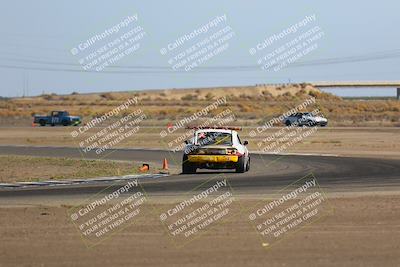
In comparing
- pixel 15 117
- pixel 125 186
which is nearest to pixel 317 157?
pixel 125 186

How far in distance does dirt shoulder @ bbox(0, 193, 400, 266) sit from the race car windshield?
38.2 feet

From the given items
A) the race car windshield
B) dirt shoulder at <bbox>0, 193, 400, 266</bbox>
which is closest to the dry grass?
the race car windshield

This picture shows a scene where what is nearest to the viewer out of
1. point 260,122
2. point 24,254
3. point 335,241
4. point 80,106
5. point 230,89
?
point 24,254

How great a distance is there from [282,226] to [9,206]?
19.1 feet

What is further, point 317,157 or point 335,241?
point 317,157

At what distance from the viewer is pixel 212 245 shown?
39.2 ft

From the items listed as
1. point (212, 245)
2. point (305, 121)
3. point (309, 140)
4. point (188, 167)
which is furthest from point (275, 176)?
point (305, 121)

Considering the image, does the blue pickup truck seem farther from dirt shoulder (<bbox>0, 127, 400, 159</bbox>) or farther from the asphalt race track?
the asphalt race track

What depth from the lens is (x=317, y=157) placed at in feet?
117

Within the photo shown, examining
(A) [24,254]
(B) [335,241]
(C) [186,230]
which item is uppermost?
(A) [24,254]

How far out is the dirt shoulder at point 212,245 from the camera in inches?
426

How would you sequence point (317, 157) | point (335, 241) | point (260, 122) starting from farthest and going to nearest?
point (260, 122), point (317, 157), point (335, 241)

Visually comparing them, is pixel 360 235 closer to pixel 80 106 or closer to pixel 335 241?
pixel 335 241

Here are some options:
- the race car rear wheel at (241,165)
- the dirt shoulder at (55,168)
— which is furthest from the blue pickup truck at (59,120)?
the race car rear wheel at (241,165)
